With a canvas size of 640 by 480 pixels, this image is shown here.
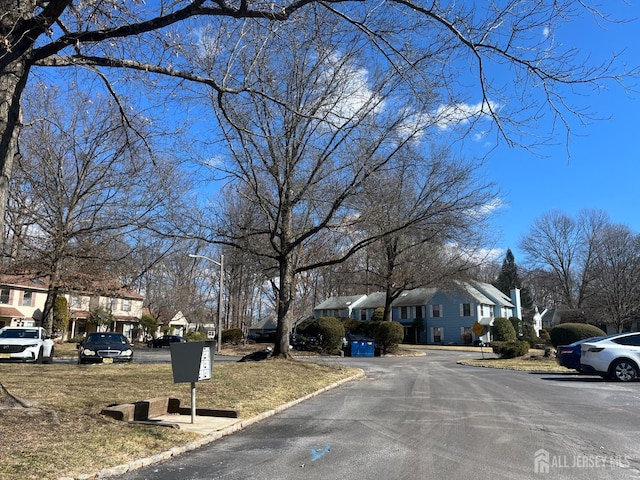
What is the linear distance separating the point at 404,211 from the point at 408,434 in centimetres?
A: 1414

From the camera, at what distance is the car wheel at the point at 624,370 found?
1509 cm

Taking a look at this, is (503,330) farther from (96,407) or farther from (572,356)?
(96,407)

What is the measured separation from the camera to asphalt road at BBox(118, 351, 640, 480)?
18.2 ft

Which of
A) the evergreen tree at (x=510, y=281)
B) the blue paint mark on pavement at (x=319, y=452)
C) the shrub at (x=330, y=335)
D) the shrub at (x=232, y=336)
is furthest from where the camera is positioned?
the evergreen tree at (x=510, y=281)

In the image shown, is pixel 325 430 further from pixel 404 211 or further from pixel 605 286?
pixel 605 286

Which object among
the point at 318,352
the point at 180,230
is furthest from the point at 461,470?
the point at 318,352

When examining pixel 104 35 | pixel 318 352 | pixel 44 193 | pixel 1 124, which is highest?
pixel 44 193

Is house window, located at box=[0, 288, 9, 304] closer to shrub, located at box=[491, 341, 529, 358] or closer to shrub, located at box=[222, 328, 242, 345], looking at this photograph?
shrub, located at box=[222, 328, 242, 345]

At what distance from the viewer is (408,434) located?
748cm

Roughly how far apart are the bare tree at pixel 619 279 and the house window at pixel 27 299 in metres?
57.4

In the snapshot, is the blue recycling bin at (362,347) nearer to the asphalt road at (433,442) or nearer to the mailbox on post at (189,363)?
the asphalt road at (433,442)

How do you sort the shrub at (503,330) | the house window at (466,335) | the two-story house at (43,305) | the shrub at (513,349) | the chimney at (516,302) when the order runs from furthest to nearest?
the chimney at (516,302) → the house window at (466,335) → the shrub at (503,330) → the two-story house at (43,305) → the shrub at (513,349)

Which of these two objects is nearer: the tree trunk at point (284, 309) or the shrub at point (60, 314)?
the tree trunk at point (284, 309)

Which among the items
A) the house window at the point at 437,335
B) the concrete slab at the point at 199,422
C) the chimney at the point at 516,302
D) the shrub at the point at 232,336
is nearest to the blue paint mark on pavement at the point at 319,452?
the concrete slab at the point at 199,422
